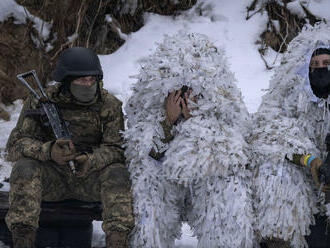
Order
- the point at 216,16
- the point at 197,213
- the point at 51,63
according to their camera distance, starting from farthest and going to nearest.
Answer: the point at 216,16 < the point at 51,63 < the point at 197,213

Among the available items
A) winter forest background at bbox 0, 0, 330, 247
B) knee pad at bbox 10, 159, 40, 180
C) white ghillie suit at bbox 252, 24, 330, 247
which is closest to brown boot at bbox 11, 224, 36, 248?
knee pad at bbox 10, 159, 40, 180

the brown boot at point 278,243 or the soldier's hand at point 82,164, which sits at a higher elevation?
the soldier's hand at point 82,164

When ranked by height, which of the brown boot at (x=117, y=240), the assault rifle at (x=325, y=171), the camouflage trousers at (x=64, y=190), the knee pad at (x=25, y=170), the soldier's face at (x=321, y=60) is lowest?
the brown boot at (x=117, y=240)

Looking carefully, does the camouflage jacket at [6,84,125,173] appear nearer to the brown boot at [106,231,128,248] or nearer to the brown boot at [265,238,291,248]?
the brown boot at [106,231,128,248]

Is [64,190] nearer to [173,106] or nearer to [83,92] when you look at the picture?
[83,92]

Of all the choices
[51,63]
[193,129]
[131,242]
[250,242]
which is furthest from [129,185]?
[51,63]

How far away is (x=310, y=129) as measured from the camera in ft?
7.93

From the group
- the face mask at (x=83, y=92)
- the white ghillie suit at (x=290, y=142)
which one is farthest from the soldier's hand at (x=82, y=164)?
the white ghillie suit at (x=290, y=142)

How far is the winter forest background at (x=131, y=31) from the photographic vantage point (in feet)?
15.6

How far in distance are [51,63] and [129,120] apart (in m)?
2.67

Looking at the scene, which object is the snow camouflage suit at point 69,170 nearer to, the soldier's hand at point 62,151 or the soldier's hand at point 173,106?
the soldier's hand at point 62,151

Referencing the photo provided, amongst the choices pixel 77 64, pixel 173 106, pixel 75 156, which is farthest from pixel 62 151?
pixel 173 106

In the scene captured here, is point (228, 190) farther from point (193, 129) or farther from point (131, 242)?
point (131, 242)

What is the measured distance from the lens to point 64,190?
8.24 ft
